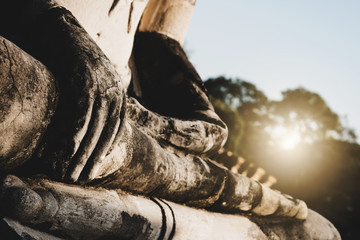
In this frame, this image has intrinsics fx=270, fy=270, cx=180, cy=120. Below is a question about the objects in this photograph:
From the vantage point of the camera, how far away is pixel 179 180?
1.36 metres

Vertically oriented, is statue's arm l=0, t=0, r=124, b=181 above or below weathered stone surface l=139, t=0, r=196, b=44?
below

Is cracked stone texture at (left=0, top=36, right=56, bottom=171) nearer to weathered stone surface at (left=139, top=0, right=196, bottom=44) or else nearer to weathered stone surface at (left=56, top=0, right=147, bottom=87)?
weathered stone surface at (left=56, top=0, right=147, bottom=87)

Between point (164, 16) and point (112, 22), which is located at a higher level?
point (164, 16)

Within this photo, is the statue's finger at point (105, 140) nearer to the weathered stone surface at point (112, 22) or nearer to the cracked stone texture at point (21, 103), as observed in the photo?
the cracked stone texture at point (21, 103)

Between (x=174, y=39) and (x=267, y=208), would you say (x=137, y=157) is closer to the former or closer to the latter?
(x=267, y=208)

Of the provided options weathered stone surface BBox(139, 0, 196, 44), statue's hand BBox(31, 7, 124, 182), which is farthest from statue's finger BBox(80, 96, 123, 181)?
weathered stone surface BBox(139, 0, 196, 44)

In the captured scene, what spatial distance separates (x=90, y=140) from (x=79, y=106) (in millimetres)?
109

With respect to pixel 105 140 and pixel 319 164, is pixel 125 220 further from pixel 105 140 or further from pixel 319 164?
pixel 319 164

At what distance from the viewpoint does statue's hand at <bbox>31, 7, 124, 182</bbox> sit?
799 mm

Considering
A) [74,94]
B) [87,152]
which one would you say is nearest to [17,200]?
[87,152]

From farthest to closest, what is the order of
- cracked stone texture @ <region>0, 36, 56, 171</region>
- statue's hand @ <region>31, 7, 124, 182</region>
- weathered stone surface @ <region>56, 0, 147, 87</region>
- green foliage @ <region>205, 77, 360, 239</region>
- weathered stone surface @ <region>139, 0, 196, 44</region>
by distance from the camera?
green foliage @ <region>205, 77, 360, 239</region> < weathered stone surface @ <region>139, 0, 196, 44</region> < weathered stone surface @ <region>56, 0, 147, 87</region> < statue's hand @ <region>31, 7, 124, 182</region> < cracked stone texture @ <region>0, 36, 56, 171</region>

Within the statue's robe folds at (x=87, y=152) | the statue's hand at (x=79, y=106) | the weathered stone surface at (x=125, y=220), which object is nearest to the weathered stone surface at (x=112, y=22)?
the statue's robe folds at (x=87, y=152)

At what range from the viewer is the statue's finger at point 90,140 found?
0.82 m

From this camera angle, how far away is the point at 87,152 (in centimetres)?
83
